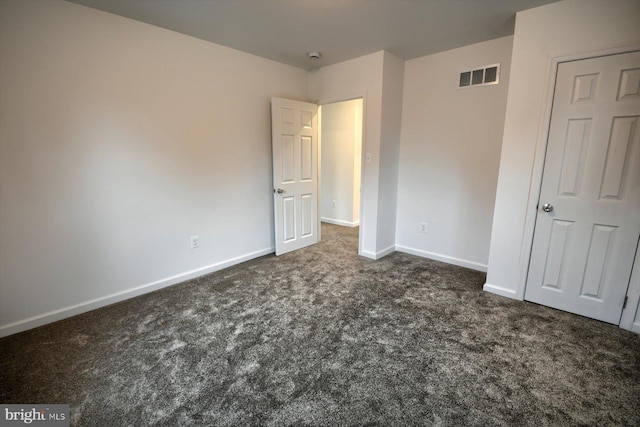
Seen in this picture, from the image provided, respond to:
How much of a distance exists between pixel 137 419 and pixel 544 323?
290 centimetres

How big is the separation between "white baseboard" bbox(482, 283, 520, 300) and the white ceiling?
2.43m

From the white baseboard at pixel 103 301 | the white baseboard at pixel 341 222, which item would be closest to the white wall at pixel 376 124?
the white baseboard at pixel 341 222

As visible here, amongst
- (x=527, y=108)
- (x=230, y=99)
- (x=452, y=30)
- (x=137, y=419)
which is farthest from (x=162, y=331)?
(x=452, y=30)

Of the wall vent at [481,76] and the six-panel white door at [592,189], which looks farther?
the wall vent at [481,76]

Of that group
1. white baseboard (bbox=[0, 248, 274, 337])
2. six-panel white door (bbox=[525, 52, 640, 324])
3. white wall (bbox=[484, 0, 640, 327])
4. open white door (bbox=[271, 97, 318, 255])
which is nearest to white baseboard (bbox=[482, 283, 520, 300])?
white wall (bbox=[484, 0, 640, 327])

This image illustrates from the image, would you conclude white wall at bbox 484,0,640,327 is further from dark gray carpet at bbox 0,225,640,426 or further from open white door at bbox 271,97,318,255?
open white door at bbox 271,97,318,255

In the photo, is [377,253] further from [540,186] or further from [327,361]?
[327,361]

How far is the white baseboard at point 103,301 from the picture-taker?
2.24 meters

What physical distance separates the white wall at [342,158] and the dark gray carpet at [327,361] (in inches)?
107

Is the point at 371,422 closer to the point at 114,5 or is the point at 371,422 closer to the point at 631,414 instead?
the point at 631,414

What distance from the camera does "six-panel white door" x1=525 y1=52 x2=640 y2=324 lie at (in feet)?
7.04

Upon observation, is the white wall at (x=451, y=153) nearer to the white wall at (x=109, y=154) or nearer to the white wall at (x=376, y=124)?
the white wall at (x=376, y=124)

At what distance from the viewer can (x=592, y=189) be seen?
2299 millimetres

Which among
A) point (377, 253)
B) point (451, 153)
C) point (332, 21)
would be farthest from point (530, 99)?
point (377, 253)
